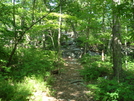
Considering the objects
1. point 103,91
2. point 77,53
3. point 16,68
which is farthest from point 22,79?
point 77,53

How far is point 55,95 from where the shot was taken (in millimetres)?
4906

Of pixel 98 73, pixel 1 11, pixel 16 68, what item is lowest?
pixel 98 73

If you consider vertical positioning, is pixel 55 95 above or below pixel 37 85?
below

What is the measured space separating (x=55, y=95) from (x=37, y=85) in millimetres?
924

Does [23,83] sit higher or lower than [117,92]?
higher

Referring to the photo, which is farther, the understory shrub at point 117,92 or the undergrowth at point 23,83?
the understory shrub at point 117,92

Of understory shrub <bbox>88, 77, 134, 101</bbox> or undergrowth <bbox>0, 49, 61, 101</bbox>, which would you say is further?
understory shrub <bbox>88, 77, 134, 101</bbox>

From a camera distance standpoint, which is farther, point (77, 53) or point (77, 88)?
point (77, 53)

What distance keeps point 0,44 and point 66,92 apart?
427cm

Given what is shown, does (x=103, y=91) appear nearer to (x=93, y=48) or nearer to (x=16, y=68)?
(x=16, y=68)

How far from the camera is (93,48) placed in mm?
18281

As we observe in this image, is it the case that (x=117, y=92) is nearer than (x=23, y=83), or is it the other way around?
(x=117, y=92)

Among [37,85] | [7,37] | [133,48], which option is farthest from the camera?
[133,48]

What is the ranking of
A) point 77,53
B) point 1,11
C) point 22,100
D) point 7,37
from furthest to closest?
point 77,53
point 7,37
point 1,11
point 22,100
